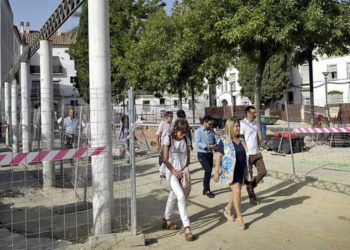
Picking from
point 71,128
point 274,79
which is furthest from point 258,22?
point 274,79

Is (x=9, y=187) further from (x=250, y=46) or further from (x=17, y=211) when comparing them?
(x=250, y=46)

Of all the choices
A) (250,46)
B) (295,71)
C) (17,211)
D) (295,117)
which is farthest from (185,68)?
(295,71)

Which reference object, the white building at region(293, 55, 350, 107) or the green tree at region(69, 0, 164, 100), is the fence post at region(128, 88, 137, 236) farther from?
the white building at region(293, 55, 350, 107)

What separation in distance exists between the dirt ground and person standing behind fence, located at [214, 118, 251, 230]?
1.23 ft

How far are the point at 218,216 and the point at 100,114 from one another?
8.10ft

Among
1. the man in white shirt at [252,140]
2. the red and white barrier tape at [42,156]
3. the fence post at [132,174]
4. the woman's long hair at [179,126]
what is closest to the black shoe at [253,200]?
the man in white shirt at [252,140]

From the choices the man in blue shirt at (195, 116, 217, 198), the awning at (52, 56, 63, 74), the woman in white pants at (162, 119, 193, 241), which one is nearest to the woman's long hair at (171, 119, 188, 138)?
the woman in white pants at (162, 119, 193, 241)

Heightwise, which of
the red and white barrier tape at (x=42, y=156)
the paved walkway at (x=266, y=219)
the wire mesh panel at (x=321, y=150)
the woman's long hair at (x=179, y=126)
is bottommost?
the paved walkway at (x=266, y=219)

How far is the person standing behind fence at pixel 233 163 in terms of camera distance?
607 cm

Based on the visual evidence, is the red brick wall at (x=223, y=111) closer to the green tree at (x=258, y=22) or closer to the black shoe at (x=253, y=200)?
the green tree at (x=258, y=22)

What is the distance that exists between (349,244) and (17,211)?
16.8 ft

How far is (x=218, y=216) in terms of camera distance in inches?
263

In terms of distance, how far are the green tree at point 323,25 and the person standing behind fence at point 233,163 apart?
24.2 ft

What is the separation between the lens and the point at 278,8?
12.5 metres
